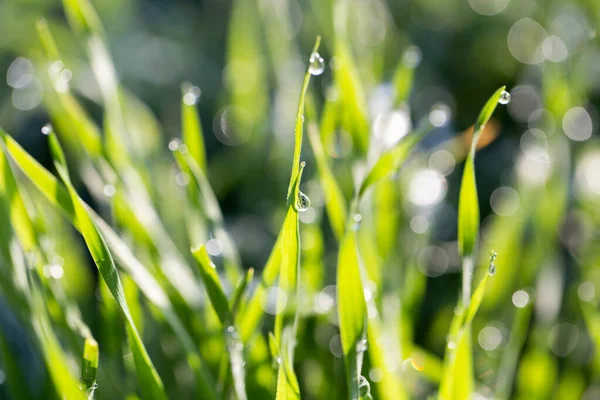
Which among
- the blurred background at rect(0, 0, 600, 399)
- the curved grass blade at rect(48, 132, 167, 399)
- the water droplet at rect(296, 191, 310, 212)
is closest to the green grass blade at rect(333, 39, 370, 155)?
the blurred background at rect(0, 0, 600, 399)

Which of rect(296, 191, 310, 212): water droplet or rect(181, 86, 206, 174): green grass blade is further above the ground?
rect(181, 86, 206, 174): green grass blade

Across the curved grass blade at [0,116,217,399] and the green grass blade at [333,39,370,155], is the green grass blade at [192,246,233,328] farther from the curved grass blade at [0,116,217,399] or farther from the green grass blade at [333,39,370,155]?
the green grass blade at [333,39,370,155]

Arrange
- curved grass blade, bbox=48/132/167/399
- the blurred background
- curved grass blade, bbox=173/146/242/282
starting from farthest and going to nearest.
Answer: the blurred background < curved grass blade, bbox=173/146/242/282 < curved grass blade, bbox=48/132/167/399

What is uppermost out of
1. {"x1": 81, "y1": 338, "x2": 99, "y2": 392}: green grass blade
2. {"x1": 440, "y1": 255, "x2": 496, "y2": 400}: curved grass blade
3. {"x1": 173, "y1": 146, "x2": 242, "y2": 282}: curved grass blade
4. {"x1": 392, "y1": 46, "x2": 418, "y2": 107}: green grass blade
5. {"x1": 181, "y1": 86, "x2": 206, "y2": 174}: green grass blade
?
{"x1": 392, "y1": 46, "x2": 418, "y2": 107}: green grass blade

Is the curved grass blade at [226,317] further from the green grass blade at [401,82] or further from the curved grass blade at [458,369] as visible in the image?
the green grass blade at [401,82]

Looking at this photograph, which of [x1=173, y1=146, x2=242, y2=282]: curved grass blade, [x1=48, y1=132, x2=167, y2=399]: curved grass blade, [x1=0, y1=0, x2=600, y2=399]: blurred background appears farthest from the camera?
[x1=0, y1=0, x2=600, y2=399]: blurred background

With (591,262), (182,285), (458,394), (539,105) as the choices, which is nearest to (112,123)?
(182,285)

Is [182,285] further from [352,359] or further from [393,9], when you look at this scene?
[393,9]
